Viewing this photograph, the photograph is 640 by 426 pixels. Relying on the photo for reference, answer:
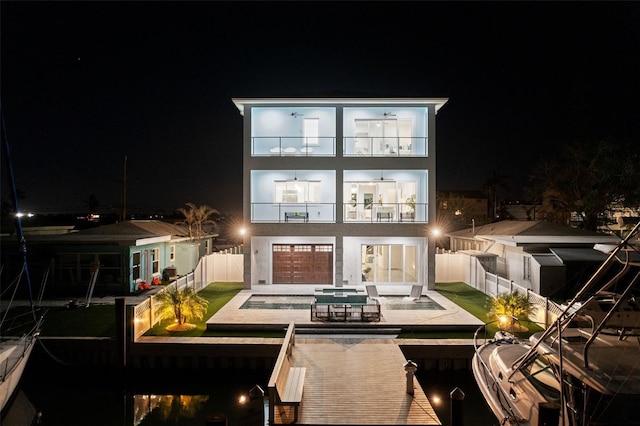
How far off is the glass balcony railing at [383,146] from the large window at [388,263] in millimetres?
4752

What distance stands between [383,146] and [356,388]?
14210mm

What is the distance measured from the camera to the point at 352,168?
67.5ft

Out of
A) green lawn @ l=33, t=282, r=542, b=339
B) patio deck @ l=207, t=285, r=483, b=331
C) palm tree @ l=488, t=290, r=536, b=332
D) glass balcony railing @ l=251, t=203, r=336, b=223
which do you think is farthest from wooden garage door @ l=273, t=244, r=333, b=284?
palm tree @ l=488, t=290, r=536, b=332

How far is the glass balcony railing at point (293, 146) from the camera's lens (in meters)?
21.0

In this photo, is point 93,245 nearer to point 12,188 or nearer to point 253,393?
point 12,188

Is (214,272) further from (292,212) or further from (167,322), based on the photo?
(167,322)

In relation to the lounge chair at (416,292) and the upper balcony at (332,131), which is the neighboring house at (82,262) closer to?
the upper balcony at (332,131)

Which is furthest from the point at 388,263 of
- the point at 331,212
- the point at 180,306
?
the point at 180,306

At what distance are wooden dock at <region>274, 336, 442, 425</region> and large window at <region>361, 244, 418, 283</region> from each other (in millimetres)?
8532

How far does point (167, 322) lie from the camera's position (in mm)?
14805

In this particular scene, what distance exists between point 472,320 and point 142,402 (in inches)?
422

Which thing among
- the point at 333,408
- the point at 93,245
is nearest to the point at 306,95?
the point at 93,245

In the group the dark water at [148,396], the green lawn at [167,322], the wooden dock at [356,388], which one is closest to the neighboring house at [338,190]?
the green lawn at [167,322]

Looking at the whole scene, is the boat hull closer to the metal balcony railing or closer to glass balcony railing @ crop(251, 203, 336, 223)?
glass balcony railing @ crop(251, 203, 336, 223)
